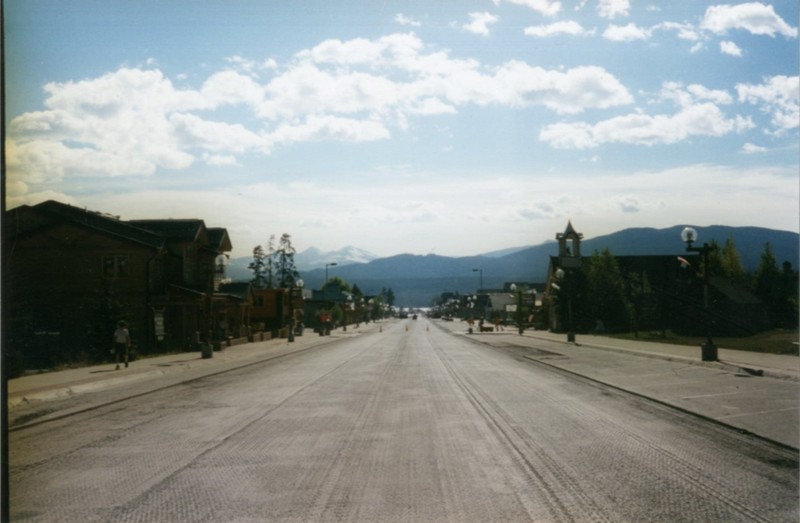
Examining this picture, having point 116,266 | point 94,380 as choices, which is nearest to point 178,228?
point 116,266

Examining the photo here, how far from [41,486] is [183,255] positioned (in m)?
39.0

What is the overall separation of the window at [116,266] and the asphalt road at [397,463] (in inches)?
1018

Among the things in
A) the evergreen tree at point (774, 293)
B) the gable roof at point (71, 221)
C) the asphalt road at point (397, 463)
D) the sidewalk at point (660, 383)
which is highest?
the gable roof at point (71, 221)

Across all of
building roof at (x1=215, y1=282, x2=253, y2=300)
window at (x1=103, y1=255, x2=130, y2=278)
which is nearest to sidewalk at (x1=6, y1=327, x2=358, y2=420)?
window at (x1=103, y1=255, x2=130, y2=278)

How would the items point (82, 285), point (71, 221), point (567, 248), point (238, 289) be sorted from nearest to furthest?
point (71, 221) → point (82, 285) → point (238, 289) → point (567, 248)

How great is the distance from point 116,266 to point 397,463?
34809 mm

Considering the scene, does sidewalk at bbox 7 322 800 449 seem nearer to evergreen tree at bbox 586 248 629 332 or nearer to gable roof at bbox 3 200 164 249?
gable roof at bbox 3 200 164 249

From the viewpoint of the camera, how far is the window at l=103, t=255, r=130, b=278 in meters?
39.5

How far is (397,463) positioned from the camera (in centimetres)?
921

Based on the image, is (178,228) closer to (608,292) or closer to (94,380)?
(94,380)

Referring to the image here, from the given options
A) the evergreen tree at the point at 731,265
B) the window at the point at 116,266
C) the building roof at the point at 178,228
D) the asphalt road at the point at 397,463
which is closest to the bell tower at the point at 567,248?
the evergreen tree at the point at 731,265

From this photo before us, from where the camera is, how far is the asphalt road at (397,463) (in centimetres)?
707

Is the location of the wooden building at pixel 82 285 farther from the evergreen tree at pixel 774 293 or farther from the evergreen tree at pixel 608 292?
the evergreen tree at pixel 774 293

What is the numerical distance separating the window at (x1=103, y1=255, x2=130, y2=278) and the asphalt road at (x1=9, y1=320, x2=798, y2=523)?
84.8 feet
